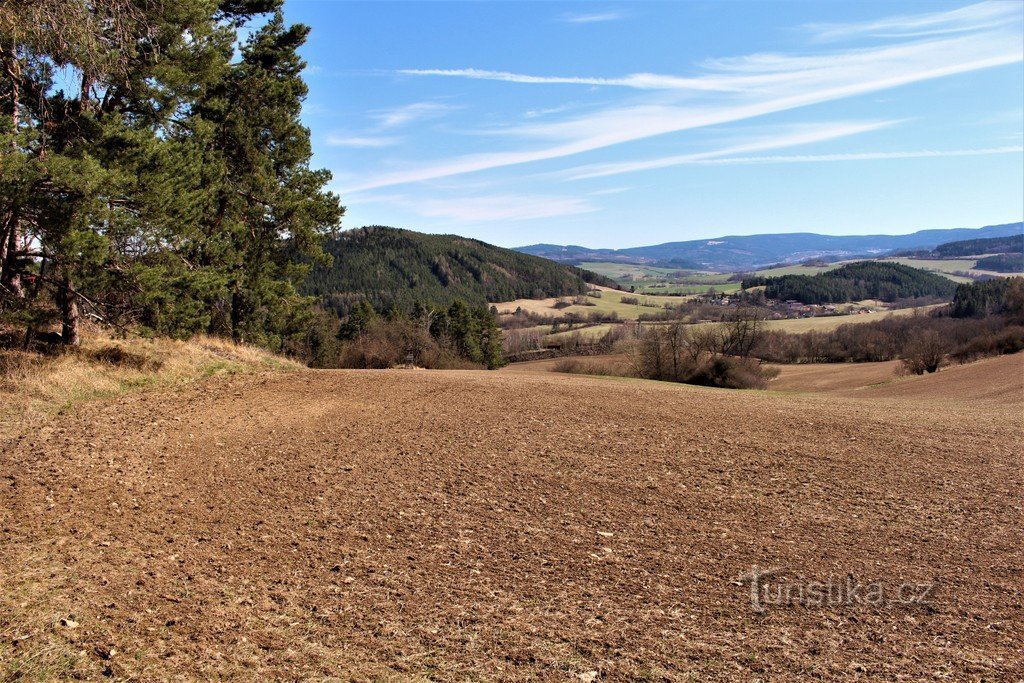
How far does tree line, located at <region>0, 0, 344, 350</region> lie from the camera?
9.64m

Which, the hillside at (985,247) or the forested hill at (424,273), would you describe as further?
the hillside at (985,247)

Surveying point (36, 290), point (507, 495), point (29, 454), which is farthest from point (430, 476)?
point (36, 290)

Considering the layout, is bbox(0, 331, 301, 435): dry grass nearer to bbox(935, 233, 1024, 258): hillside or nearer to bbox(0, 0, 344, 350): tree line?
bbox(0, 0, 344, 350): tree line

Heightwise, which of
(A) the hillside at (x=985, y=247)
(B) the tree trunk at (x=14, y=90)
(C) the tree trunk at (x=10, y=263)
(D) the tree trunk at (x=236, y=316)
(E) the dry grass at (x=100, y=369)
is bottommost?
(E) the dry grass at (x=100, y=369)

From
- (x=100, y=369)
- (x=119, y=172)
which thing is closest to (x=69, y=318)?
(x=100, y=369)

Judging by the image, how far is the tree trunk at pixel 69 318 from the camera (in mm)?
13461

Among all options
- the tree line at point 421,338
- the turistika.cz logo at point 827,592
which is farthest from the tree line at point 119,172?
the tree line at point 421,338

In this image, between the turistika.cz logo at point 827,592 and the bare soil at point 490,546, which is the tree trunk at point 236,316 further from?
the turistika.cz logo at point 827,592

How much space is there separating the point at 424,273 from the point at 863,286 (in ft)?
269

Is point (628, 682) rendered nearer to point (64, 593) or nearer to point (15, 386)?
point (64, 593)

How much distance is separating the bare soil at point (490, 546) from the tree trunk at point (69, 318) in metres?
3.72

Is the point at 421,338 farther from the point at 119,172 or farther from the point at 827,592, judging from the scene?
the point at 827,592

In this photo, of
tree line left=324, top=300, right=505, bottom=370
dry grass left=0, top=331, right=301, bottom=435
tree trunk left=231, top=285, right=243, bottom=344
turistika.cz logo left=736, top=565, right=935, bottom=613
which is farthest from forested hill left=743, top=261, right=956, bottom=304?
turistika.cz logo left=736, top=565, right=935, bottom=613

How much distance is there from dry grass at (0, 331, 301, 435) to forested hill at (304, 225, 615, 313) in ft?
218
